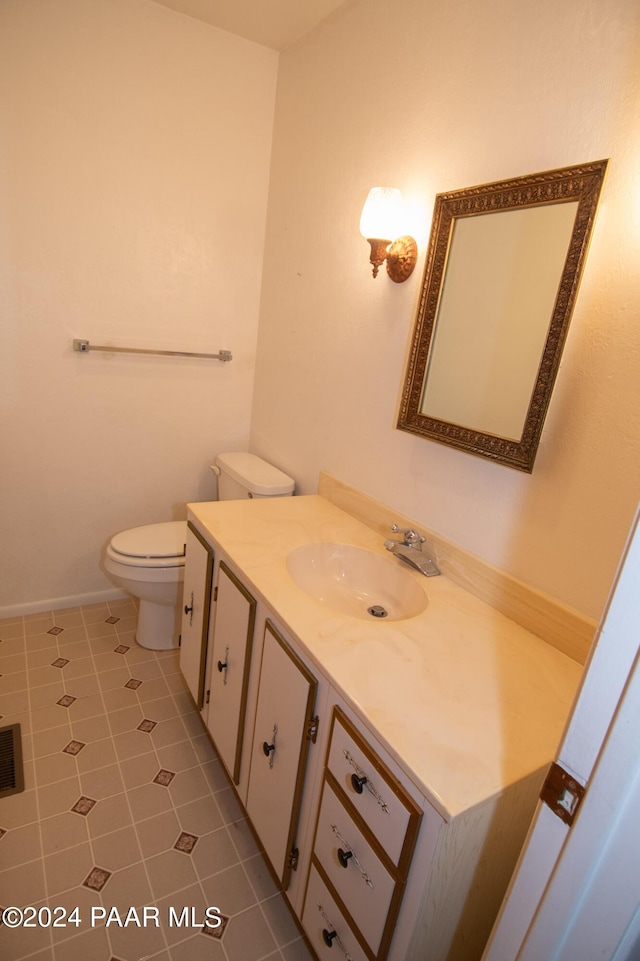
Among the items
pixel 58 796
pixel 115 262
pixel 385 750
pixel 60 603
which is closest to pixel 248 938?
pixel 58 796

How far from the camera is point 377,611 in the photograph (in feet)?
4.54

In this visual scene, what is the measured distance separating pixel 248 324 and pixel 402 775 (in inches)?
80.7

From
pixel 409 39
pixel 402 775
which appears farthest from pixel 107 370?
pixel 402 775

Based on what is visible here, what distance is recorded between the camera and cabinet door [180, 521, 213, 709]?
1555 mm

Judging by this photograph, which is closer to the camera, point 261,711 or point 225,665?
point 261,711

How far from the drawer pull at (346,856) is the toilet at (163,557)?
48.3 inches

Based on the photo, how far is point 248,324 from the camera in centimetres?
239

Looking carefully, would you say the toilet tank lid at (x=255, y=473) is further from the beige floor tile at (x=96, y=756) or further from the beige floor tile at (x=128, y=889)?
the beige floor tile at (x=128, y=889)

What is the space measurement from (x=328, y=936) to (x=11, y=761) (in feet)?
3.69

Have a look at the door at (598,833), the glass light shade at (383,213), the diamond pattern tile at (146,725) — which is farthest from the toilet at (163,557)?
the door at (598,833)

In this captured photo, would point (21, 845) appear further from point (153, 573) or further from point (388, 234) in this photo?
point (388, 234)

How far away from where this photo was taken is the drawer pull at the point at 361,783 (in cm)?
83

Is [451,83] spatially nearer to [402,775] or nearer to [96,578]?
[402,775]

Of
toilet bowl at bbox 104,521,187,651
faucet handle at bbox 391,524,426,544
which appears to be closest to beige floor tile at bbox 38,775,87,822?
toilet bowl at bbox 104,521,187,651
